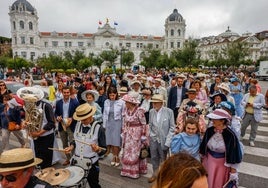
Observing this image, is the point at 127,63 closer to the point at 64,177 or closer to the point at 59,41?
the point at 59,41

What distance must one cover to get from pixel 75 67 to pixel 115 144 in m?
43.2

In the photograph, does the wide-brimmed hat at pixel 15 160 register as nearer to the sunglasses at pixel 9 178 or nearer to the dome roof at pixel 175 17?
the sunglasses at pixel 9 178

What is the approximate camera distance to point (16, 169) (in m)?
1.93

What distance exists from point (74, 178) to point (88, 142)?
31.5 inches

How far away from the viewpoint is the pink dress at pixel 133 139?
185 inches

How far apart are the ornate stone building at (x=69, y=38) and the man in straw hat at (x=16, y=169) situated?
69.7m

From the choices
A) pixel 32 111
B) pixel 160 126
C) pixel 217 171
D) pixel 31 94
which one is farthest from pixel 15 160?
pixel 160 126

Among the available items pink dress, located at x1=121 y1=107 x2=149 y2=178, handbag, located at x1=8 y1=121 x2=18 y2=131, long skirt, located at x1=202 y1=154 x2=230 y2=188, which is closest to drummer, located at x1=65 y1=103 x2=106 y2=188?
pink dress, located at x1=121 y1=107 x2=149 y2=178

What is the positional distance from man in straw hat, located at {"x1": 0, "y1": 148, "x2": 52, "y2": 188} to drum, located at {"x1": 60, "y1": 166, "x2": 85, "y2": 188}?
569mm

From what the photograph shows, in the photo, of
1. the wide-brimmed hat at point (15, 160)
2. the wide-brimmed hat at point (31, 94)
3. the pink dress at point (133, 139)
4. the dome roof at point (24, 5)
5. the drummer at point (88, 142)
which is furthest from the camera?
the dome roof at point (24, 5)

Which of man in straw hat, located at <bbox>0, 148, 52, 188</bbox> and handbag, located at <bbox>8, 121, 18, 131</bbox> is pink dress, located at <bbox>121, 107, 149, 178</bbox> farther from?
handbag, located at <bbox>8, 121, 18, 131</bbox>

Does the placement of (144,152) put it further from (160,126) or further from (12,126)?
(12,126)

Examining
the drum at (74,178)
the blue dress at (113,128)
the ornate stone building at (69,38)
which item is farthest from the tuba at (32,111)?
the ornate stone building at (69,38)

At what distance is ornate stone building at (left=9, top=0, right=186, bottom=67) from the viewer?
7562 centimetres
